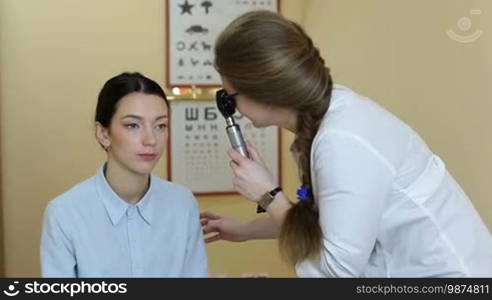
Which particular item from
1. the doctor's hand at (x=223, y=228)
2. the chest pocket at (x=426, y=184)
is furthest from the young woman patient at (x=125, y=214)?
the chest pocket at (x=426, y=184)

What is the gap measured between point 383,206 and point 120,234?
0.60 m

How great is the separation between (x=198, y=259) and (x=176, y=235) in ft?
0.27

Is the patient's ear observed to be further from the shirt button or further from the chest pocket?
the chest pocket

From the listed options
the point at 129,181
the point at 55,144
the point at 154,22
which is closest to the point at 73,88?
the point at 55,144

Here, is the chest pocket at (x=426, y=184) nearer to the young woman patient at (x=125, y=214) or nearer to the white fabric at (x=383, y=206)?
the white fabric at (x=383, y=206)

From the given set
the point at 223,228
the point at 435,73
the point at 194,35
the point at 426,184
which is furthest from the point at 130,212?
the point at 194,35

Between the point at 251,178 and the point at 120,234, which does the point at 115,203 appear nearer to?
the point at 120,234

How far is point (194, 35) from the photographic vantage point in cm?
234

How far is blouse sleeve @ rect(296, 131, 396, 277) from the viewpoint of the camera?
1.10 m

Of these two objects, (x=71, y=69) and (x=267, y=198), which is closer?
(x=267, y=198)

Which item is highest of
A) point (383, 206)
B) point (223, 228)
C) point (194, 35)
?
point (194, 35)

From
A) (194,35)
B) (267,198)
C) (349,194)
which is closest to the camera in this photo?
(349,194)

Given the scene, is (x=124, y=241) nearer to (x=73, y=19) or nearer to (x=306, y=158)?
(x=306, y=158)

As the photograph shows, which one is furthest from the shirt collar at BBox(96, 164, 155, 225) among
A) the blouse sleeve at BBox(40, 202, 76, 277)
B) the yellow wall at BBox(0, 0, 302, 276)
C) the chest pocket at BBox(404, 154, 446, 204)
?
the yellow wall at BBox(0, 0, 302, 276)
